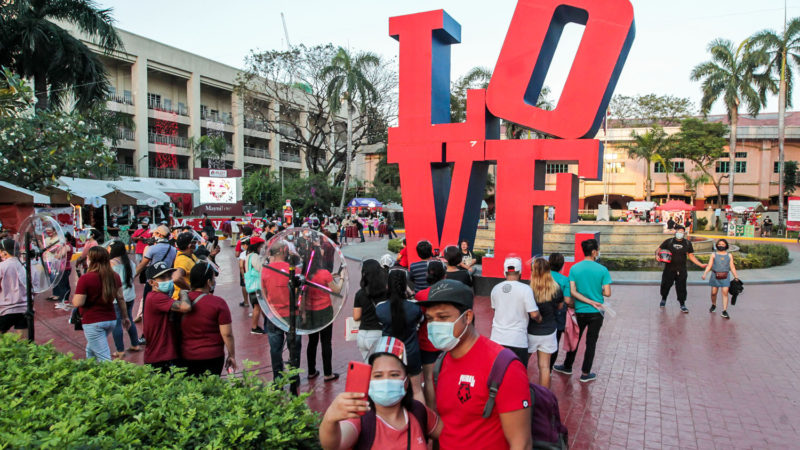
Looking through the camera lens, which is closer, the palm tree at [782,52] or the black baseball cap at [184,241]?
the black baseball cap at [184,241]

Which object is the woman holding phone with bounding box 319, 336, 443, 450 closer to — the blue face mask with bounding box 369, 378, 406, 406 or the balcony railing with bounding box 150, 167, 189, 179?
the blue face mask with bounding box 369, 378, 406, 406

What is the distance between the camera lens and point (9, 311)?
6.23 metres

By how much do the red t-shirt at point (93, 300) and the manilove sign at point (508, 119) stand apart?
23.4 feet

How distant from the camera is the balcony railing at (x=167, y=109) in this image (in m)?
41.3

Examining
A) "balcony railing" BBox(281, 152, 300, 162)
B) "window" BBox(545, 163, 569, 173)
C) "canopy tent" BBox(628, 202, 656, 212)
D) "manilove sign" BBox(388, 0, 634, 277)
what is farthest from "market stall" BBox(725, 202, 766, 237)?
"balcony railing" BBox(281, 152, 300, 162)

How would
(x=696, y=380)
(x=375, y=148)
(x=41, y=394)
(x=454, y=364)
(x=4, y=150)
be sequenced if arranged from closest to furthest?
(x=454, y=364)
(x=41, y=394)
(x=696, y=380)
(x=4, y=150)
(x=375, y=148)

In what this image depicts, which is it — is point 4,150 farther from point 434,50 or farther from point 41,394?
point 41,394

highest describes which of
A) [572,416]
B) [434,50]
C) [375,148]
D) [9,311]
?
[375,148]

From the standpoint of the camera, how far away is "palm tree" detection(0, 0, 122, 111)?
682 inches

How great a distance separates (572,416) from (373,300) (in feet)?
7.58

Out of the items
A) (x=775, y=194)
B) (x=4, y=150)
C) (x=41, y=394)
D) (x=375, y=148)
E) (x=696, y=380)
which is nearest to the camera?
(x=41, y=394)

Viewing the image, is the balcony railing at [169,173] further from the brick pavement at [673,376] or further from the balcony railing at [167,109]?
the brick pavement at [673,376]

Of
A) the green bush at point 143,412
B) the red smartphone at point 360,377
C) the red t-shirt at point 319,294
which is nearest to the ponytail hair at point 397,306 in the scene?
the red t-shirt at point 319,294

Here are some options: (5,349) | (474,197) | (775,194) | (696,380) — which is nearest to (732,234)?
(775,194)
